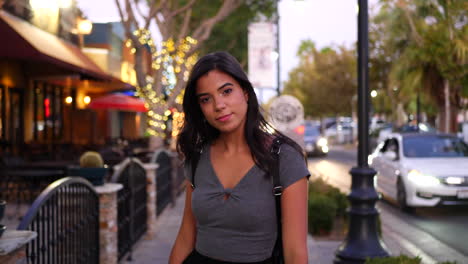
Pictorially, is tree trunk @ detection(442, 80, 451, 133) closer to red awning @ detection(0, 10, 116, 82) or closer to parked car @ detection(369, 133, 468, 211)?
parked car @ detection(369, 133, 468, 211)

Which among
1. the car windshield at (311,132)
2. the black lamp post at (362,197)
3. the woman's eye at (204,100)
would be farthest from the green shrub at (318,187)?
the car windshield at (311,132)

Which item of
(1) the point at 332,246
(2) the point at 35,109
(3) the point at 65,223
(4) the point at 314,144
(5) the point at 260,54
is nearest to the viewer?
(3) the point at 65,223

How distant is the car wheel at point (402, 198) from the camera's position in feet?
39.7

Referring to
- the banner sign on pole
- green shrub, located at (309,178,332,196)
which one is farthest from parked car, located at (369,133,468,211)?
the banner sign on pole

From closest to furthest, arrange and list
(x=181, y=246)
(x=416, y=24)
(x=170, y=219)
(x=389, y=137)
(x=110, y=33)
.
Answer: (x=181, y=246) → (x=170, y=219) → (x=389, y=137) → (x=416, y=24) → (x=110, y=33)

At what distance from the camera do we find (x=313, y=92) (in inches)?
2384

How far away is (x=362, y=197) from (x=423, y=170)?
5251mm

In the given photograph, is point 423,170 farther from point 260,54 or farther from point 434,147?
point 260,54

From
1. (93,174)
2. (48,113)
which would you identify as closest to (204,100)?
(93,174)

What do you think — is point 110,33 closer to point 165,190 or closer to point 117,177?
point 165,190

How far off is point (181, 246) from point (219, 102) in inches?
28.8

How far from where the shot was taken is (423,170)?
458 inches

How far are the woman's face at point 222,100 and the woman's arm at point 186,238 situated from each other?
40 centimetres

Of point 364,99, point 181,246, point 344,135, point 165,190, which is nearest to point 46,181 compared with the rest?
point 165,190
